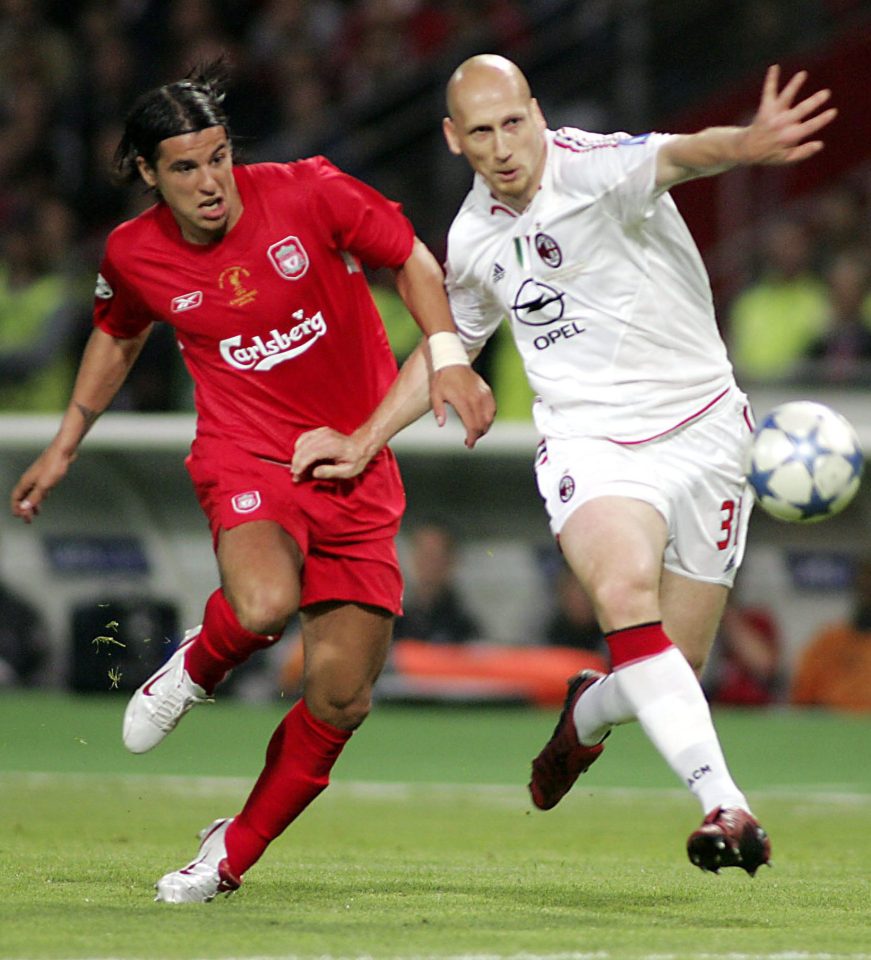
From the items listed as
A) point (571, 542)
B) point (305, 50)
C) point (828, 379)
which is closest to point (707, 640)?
point (571, 542)

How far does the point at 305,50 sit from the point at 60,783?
8508mm

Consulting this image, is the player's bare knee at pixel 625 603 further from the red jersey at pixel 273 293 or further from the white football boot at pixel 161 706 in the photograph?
the white football boot at pixel 161 706

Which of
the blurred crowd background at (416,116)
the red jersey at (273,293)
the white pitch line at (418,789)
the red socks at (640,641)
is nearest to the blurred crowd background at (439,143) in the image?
the blurred crowd background at (416,116)

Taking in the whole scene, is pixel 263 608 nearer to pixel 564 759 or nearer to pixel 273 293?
pixel 273 293

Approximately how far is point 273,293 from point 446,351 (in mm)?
558

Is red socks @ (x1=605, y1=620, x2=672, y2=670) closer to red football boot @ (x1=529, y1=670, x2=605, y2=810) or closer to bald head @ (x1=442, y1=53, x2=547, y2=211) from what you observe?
red football boot @ (x1=529, y1=670, x2=605, y2=810)

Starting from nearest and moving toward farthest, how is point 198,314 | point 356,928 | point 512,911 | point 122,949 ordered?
point 122,949 < point 356,928 < point 512,911 < point 198,314

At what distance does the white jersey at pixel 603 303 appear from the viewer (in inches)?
230

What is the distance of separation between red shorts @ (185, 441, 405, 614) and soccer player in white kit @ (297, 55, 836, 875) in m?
0.15

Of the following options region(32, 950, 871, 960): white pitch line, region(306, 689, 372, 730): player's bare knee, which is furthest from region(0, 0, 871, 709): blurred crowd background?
region(32, 950, 871, 960): white pitch line

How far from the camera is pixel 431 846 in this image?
25.0 ft

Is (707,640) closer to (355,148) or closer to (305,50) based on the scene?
(355,148)

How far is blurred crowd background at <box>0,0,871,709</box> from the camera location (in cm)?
1323

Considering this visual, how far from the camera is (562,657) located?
13.3 meters
